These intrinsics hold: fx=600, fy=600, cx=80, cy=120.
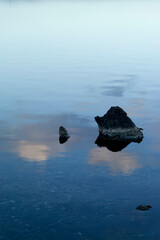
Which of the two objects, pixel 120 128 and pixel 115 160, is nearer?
pixel 115 160

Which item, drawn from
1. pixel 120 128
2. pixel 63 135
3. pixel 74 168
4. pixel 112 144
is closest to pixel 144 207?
pixel 74 168

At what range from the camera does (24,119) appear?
106 metres

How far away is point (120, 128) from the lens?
90.1m

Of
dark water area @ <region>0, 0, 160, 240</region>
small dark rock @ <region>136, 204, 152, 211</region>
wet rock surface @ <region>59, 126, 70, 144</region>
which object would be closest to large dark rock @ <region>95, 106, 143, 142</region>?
dark water area @ <region>0, 0, 160, 240</region>

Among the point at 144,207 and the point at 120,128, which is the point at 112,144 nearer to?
the point at 120,128

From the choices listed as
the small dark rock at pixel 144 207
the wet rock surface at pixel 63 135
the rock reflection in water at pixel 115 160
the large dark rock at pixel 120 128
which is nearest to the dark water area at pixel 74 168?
the rock reflection in water at pixel 115 160

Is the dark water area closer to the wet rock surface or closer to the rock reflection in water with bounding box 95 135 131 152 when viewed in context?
the rock reflection in water with bounding box 95 135 131 152

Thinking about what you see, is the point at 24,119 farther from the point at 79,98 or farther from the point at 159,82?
the point at 159,82

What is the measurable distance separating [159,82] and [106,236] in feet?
326

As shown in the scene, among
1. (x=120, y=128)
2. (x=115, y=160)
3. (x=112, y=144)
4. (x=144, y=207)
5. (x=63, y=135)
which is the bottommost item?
(x=144, y=207)

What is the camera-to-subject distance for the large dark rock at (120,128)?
89.6m

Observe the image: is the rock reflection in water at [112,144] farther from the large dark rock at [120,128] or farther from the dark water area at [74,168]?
the large dark rock at [120,128]

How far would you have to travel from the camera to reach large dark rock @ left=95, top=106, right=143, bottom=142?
89.6 metres

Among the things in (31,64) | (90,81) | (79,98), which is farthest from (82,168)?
(31,64)
